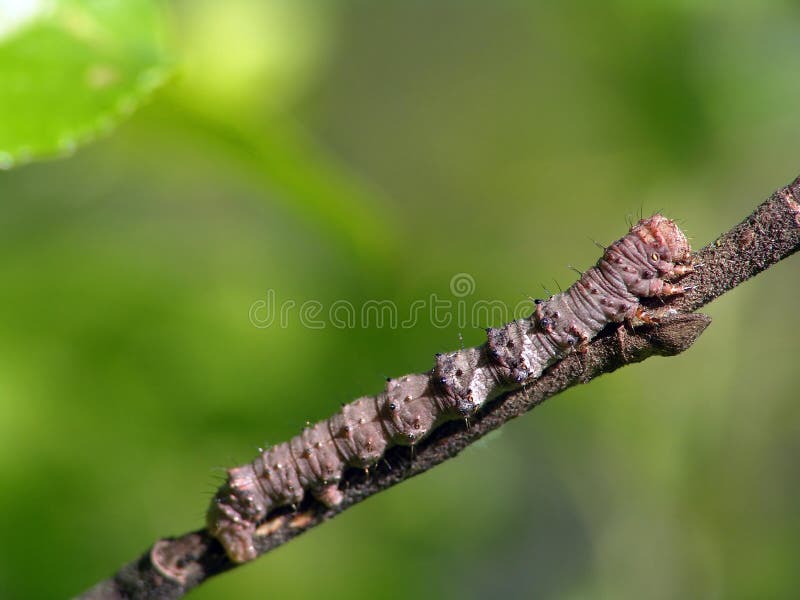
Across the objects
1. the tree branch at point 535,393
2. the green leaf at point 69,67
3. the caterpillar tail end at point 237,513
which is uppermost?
the green leaf at point 69,67

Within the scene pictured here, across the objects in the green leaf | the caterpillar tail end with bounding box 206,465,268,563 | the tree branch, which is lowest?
the tree branch

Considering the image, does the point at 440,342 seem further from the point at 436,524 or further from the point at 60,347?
the point at 60,347

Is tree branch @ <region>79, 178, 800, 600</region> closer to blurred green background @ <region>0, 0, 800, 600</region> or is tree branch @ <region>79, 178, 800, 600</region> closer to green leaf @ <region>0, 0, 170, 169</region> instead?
blurred green background @ <region>0, 0, 800, 600</region>

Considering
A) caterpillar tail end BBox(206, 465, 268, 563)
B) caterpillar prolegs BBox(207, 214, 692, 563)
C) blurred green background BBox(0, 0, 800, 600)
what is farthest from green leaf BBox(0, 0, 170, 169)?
caterpillar tail end BBox(206, 465, 268, 563)

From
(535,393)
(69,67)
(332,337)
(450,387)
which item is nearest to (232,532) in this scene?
(450,387)

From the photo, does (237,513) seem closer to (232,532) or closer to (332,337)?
(232,532)

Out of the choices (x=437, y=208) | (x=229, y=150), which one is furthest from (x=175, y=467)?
(x=437, y=208)

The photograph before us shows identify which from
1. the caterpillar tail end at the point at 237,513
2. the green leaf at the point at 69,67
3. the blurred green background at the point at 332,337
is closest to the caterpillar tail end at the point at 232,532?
the caterpillar tail end at the point at 237,513

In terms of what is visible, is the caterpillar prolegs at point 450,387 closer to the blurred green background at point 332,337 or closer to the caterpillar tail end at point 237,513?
the caterpillar tail end at point 237,513
